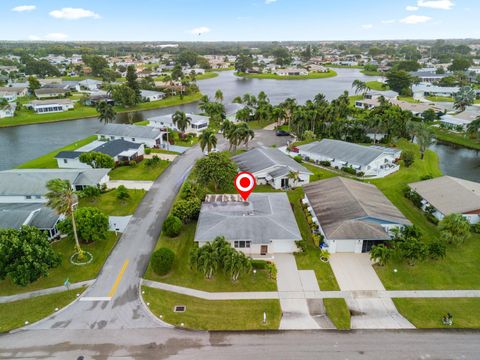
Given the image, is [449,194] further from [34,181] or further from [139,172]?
[34,181]

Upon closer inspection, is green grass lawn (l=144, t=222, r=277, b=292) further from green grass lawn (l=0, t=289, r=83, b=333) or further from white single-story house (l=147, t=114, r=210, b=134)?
white single-story house (l=147, t=114, r=210, b=134)

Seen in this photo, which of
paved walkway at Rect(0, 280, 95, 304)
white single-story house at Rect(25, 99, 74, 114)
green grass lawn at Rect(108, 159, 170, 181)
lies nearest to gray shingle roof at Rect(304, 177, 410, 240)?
paved walkway at Rect(0, 280, 95, 304)

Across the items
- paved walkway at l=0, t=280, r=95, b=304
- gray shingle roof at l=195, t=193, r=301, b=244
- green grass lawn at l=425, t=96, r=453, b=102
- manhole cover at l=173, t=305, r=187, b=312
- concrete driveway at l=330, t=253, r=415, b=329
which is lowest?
concrete driveway at l=330, t=253, r=415, b=329

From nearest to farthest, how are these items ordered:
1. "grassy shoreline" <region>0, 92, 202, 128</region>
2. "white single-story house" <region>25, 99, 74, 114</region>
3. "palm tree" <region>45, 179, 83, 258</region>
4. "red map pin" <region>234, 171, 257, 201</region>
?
"palm tree" <region>45, 179, 83, 258</region>, "red map pin" <region>234, 171, 257, 201</region>, "grassy shoreline" <region>0, 92, 202, 128</region>, "white single-story house" <region>25, 99, 74, 114</region>

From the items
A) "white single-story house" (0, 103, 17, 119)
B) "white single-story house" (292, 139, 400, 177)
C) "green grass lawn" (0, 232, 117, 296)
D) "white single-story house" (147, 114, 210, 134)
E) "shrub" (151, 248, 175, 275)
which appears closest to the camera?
"green grass lawn" (0, 232, 117, 296)

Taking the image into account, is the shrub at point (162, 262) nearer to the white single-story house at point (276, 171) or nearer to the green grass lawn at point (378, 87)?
the white single-story house at point (276, 171)

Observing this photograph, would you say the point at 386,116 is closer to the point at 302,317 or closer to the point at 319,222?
the point at 319,222

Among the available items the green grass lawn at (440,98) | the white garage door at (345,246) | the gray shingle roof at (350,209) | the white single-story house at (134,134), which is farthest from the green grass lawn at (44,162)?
the green grass lawn at (440,98)
